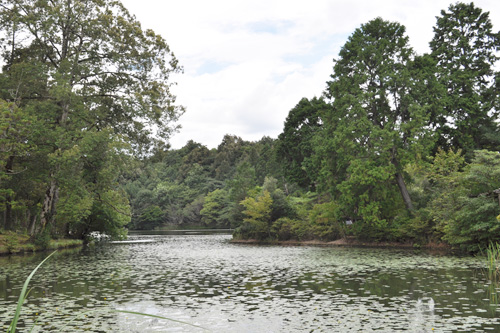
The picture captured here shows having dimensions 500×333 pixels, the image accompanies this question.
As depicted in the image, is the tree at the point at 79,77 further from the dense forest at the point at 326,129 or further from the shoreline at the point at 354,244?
the shoreline at the point at 354,244

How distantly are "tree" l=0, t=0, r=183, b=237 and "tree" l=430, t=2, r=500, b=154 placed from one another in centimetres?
2216

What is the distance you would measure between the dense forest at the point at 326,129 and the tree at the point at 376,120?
0.11 m

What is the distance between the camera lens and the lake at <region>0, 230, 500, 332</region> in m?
8.00

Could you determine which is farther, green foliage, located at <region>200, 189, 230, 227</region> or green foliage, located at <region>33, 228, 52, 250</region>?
green foliage, located at <region>200, 189, 230, 227</region>

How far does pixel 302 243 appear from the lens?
37.4 meters

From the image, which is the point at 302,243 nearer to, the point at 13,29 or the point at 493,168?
the point at 493,168

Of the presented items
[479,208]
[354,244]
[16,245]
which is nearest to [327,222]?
[354,244]

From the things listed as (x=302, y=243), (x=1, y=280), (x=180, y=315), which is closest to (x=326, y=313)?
(x=180, y=315)

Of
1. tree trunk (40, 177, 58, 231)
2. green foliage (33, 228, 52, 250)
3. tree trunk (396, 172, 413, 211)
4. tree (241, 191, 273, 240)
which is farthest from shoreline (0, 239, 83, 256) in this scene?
tree trunk (396, 172, 413, 211)

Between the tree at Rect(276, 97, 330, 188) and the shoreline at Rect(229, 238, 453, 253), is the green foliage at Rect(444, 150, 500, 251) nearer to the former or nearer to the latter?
the shoreline at Rect(229, 238, 453, 253)

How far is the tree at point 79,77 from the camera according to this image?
25797 mm

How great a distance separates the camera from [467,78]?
33594 mm

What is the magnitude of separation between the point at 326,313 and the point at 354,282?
482 cm

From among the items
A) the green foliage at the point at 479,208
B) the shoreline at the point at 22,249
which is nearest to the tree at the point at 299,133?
the green foliage at the point at 479,208
